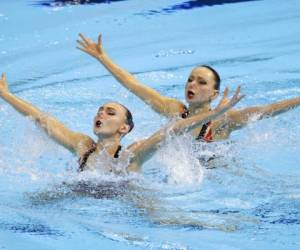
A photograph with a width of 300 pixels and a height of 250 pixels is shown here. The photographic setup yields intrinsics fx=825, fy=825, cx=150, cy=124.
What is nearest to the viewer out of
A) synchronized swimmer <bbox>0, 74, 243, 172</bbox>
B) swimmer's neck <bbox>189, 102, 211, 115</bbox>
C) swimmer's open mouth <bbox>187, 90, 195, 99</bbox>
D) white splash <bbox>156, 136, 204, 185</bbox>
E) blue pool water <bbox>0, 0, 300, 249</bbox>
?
blue pool water <bbox>0, 0, 300, 249</bbox>

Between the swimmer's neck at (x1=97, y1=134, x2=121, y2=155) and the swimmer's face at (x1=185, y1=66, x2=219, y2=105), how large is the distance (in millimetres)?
648

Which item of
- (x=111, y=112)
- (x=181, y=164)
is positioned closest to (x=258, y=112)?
(x=181, y=164)

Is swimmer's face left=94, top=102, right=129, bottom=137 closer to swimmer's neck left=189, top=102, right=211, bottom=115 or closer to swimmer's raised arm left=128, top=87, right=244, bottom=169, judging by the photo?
swimmer's raised arm left=128, top=87, right=244, bottom=169

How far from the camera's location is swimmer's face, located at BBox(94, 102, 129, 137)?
476cm

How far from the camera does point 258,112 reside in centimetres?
502

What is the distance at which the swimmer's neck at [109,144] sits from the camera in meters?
4.81

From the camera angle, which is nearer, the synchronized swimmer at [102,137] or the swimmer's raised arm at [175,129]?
the swimmer's raised arm at [175,129]

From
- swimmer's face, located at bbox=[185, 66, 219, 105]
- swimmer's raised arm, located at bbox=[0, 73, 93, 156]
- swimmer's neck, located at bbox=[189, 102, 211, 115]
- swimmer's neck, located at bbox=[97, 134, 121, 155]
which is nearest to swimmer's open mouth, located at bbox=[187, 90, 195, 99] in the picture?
swimmer's face, located at bbox=[185, 66, 219, 105]

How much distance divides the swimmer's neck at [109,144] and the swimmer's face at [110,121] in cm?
3

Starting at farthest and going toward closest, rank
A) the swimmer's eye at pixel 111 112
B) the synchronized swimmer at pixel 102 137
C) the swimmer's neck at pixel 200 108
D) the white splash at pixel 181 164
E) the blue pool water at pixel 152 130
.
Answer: the swimmer's neck at pixel 200 108 < the white splash at pixel 181 164 < the swimmer's eye at pixel 111 112 < the synchronized swimmer at pixel 102 137 < the blue pool water at pixel 152 130

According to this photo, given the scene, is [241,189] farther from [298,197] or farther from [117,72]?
[117,72]

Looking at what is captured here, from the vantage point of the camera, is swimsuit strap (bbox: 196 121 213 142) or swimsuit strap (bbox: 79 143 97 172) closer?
swimsuit strap (bbox: 79 143 97 172)

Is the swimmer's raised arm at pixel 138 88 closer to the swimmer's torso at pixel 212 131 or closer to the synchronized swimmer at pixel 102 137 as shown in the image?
the swimmer's torso at pixel 212 131

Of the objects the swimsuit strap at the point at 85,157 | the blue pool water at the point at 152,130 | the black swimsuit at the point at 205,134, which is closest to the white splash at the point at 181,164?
the blue pool water at the point at 152,130
